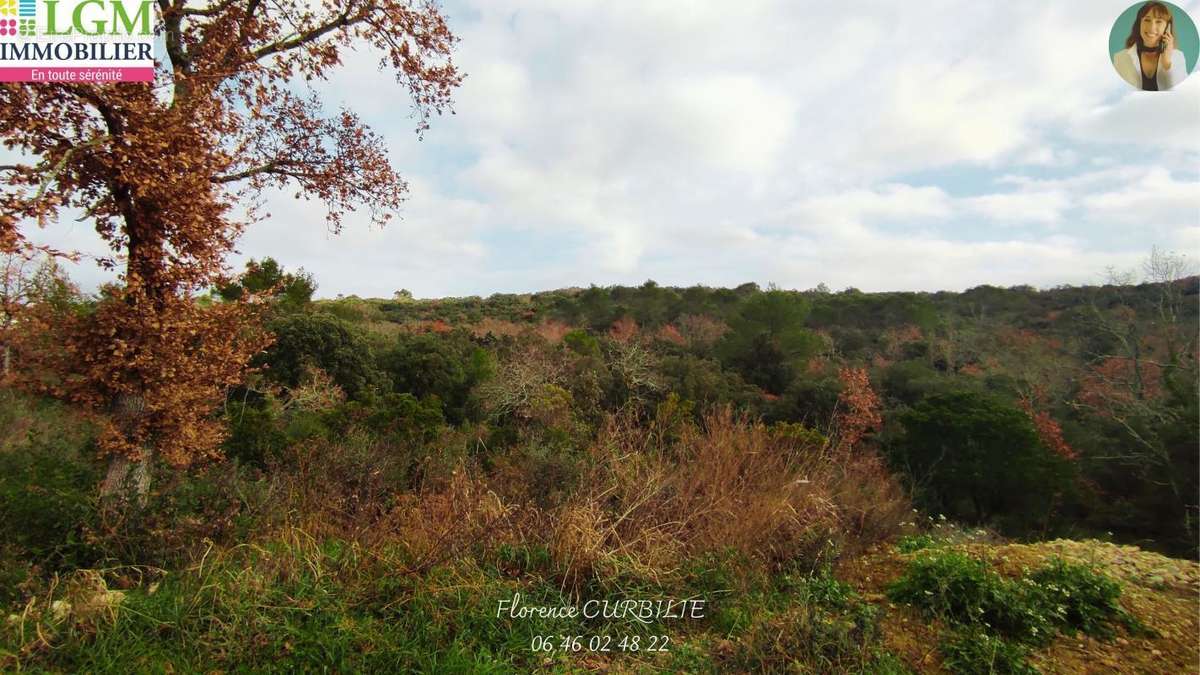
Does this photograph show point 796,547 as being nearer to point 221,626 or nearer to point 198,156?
point 221,626

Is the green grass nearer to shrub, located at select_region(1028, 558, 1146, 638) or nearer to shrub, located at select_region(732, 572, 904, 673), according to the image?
shrub, located at select_region(1028, 558, 1146, 638)

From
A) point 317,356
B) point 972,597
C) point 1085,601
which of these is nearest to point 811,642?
point 972,597

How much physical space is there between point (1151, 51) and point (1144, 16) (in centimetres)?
26

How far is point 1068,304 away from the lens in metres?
31.7

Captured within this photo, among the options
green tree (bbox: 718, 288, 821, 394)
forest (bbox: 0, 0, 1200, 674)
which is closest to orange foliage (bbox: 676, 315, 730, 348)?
green tree (bbox: 718, 288, 821, 394)

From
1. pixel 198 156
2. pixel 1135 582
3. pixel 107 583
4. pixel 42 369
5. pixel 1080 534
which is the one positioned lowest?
pixel 1080 534

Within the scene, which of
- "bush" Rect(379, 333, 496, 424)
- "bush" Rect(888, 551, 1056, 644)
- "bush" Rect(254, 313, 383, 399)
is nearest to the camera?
"bush" Rect(888, 551, 1056, 644)

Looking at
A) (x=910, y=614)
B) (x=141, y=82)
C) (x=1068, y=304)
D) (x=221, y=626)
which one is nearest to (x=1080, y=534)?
(x=910, y=614)

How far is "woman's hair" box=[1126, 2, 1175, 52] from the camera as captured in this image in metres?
4.02

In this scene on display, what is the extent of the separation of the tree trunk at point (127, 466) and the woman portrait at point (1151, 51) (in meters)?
7.68

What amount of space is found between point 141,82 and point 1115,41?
22.6 ft

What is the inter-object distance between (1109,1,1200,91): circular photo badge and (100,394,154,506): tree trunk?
766 centimetres

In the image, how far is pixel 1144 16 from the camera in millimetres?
4051

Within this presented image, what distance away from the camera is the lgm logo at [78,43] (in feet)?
11.6
